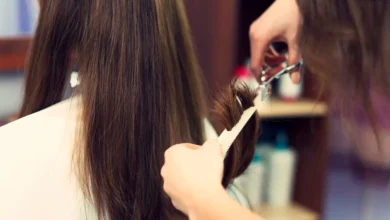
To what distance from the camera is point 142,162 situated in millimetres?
837

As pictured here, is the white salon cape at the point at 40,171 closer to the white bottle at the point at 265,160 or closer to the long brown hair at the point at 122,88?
the long brown hair at the point at 122,88

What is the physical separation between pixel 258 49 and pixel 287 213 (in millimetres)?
791

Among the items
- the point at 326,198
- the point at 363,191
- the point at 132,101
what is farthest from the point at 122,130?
the point at 363,191

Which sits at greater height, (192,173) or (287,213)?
(192,173)

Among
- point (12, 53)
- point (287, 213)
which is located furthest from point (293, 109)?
point (12, 53)

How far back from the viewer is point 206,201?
601 mm

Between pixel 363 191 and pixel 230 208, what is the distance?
4.52 feet

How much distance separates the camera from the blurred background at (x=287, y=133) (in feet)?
4.35

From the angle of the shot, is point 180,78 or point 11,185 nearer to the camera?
point 11,185

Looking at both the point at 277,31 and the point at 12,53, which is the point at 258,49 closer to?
the point at 277,31

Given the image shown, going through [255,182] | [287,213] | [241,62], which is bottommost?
[287,213]

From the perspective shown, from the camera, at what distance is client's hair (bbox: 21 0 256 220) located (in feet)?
2.65

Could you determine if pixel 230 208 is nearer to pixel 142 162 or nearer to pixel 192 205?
pixel 192 205

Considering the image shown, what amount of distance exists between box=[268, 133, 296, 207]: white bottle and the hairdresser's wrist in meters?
1.04
